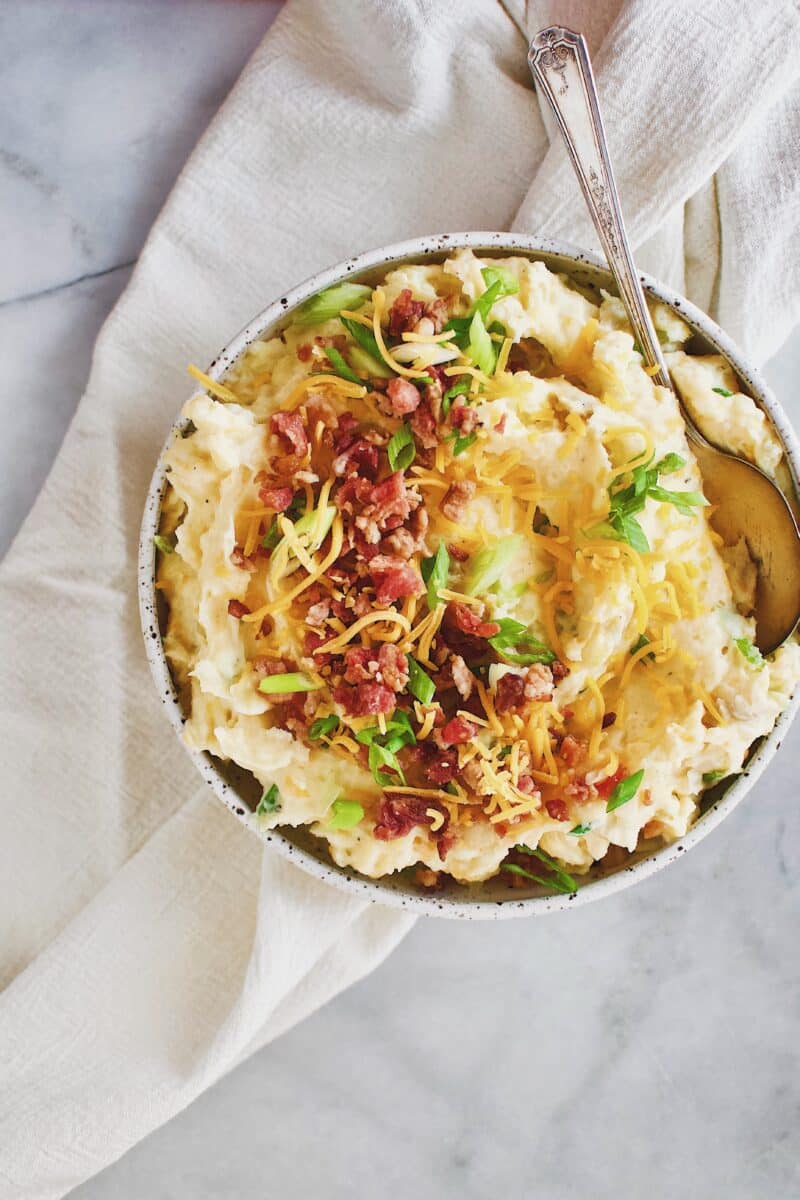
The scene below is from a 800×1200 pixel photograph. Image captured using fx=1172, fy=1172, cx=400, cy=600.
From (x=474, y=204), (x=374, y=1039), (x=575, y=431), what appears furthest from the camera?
(x=374, y=1039)

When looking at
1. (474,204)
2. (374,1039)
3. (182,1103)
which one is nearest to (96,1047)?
(182,1103)

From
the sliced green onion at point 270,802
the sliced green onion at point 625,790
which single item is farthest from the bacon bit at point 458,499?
the sliced green onion at point 270,802

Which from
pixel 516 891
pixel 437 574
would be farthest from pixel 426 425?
pixel 516 891

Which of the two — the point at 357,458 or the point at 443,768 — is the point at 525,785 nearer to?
the point at 443,768

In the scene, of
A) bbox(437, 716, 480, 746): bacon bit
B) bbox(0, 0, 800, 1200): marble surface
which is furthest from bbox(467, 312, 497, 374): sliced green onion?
bbox(0, 0, 800, 1200): marble surface

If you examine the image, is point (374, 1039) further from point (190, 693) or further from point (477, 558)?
point (477, 558)

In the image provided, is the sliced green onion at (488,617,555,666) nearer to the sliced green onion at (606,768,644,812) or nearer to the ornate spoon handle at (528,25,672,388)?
the sliced green onion at (606,768,644,812)
